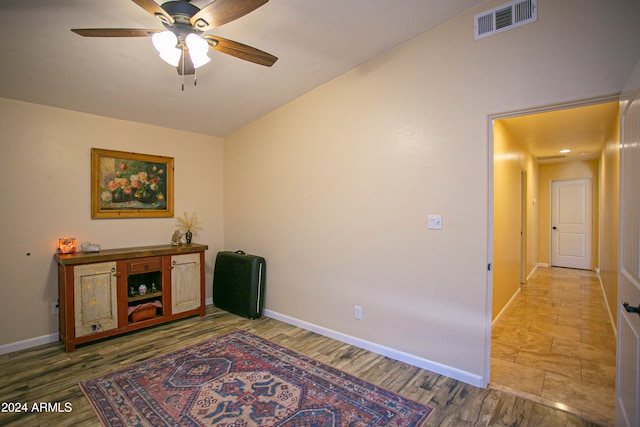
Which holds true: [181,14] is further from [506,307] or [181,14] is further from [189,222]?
[506,307]

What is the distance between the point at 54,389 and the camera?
7.75 ft

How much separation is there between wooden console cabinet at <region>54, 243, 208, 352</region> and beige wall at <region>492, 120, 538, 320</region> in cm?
353

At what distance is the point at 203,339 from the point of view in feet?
10.8

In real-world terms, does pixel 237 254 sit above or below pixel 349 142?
below

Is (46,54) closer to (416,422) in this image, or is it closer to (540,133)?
(416,422)

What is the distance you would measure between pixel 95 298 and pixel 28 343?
2.52 feet

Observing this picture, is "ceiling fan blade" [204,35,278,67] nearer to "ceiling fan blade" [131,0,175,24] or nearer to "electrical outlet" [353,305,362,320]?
"ceiling fan blade" [131,0,175,24]

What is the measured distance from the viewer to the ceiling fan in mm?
1653

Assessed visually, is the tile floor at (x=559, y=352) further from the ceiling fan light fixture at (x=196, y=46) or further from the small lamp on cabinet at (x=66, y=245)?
the small lamp on cabinet at (x=66, y=245)

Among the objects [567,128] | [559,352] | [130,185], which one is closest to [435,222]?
[559,352]

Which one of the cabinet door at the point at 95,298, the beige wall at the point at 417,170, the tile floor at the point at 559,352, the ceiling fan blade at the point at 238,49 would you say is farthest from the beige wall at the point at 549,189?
the cabinet door at the point at 95,298

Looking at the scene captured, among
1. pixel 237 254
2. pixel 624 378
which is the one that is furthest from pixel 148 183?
pixel 624 378

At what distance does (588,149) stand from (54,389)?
783 centimetres

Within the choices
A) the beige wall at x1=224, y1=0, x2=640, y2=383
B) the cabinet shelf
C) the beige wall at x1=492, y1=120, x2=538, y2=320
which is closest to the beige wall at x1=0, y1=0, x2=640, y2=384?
the beige wall at x1=224, y1=0, x2=640, y2=383
